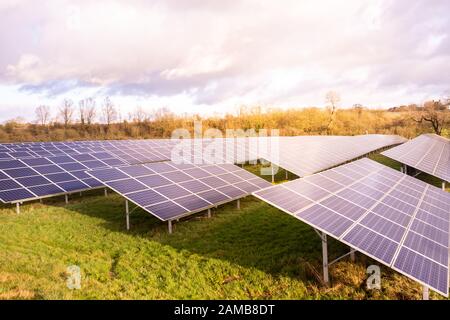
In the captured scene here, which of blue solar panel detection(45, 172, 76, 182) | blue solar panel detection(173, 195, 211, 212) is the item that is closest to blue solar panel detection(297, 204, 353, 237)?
blue solar panel detection(173, 195, 211, 212)

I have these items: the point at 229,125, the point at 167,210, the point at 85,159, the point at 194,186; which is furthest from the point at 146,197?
the point at 229,125

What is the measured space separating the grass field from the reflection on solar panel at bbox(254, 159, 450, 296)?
4.47 ft

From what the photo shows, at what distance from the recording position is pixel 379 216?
9.48 metres

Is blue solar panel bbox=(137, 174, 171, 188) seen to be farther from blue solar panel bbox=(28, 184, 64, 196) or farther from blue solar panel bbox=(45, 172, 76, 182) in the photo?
blue solar panel bbox=(45, 172, 76, 182)

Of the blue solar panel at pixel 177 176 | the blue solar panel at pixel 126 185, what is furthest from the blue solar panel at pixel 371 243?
the blue solar panel at pixel 177 176

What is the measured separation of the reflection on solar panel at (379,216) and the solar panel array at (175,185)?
17.7 feet

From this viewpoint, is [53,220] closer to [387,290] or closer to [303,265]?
[303,265]

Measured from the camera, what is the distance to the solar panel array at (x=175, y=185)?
13.5 metres

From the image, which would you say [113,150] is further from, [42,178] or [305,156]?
[305,156]

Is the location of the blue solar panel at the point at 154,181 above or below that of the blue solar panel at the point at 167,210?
above

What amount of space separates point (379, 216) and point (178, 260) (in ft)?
20.9

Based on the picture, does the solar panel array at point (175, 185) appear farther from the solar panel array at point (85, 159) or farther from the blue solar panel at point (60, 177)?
the blue solar panel at point (60, 177)
